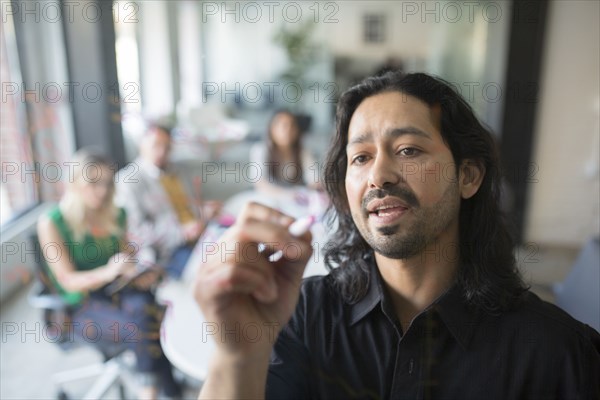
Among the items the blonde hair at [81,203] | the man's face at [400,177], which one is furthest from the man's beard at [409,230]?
the blonde hair at [81,203]

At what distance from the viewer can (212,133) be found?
252cm

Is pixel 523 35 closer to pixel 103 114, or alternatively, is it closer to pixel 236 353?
pixel 236 353

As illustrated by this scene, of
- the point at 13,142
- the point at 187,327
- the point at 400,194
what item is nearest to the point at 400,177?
the point at 400,194

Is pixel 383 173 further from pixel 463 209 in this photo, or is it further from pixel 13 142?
pixel 13 142

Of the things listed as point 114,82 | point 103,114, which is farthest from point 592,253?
point 103,114

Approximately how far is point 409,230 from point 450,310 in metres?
0.13

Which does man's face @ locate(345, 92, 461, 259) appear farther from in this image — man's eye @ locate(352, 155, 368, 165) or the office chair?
the office chair

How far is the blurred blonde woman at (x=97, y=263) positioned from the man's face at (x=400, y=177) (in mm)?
637

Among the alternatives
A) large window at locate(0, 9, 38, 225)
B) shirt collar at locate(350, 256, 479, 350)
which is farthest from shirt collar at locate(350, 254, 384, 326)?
large window at locate(0, 9, 38, 225)

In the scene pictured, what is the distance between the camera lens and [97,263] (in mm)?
1380

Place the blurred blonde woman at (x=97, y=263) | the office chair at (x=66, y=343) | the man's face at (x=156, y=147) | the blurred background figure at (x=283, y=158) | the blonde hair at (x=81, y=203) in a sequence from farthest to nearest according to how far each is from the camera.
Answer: the blurred background figure at (x=283, y=158), the man's face at (x=156, y=147), the blonde hair at (x=81, y=203), the blurred blonde woman at (x=97, y=263), the office chair at (x=66, y=343)

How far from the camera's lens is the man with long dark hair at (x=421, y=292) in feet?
2.05

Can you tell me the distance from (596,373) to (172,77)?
6.26 feet

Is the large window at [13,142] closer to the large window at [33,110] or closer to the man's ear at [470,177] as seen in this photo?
the large window at [33,110]
